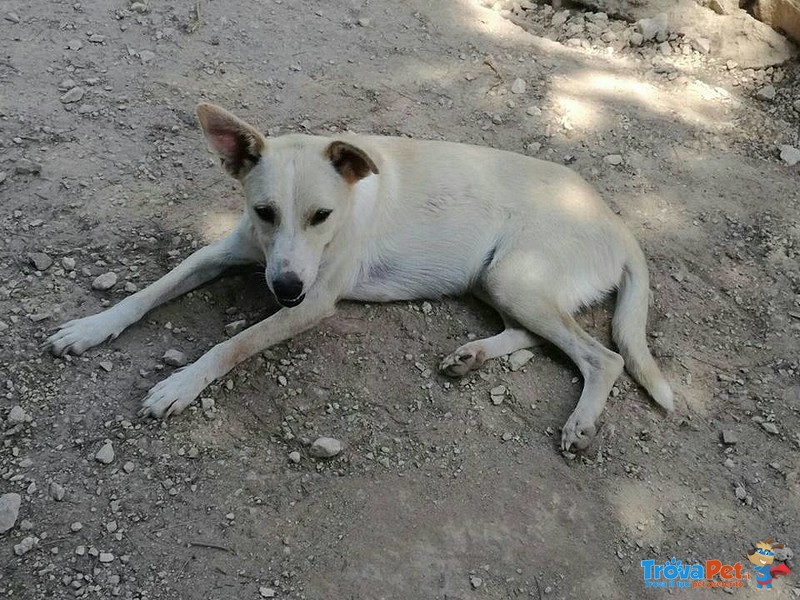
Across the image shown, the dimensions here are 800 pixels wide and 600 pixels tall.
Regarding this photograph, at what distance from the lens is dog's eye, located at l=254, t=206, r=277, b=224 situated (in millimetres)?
3148

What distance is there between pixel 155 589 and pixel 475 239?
7.24 ft

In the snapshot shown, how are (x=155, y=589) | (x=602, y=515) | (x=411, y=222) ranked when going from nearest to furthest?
(x=155, y=589), (x=602, y=515), (x=411, y=222)

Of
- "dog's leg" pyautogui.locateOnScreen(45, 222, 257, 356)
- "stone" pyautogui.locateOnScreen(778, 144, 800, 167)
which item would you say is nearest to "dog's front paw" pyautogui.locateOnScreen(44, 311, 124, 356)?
"dog's leg" pyautogui.locateOnScreen(45, 222, 257, 356)

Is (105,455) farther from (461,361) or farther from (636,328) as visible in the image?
(636,328)

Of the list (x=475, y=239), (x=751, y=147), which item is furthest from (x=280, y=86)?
(x=751, y=147)

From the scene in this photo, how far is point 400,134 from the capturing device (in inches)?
189

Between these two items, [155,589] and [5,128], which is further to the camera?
[5,128]

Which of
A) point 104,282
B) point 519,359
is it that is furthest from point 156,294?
point 519,359

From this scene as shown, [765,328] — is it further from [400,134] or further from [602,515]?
[400,134]

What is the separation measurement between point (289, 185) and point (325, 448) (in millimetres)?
1103

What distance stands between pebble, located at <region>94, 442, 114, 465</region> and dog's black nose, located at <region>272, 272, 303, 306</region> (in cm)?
90

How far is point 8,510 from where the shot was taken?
265cm

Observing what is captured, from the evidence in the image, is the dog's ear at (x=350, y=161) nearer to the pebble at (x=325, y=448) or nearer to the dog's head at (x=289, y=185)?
the dog's head at (x=289, y=185)

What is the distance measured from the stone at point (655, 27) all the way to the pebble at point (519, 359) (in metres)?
3.35
